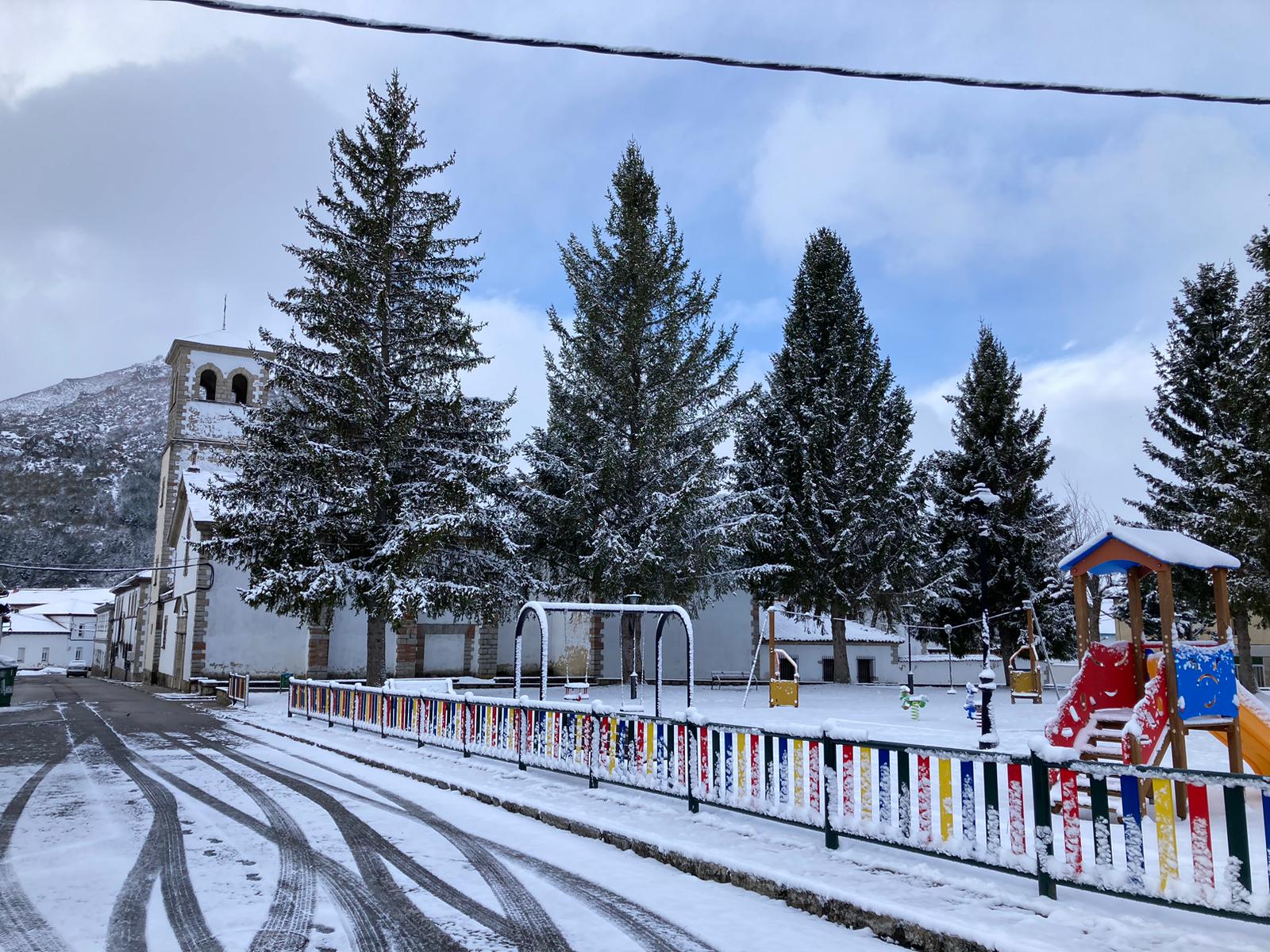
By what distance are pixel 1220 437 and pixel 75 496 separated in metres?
149

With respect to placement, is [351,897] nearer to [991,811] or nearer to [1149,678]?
[991,811]

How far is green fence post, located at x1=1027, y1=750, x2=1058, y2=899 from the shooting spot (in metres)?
5.80

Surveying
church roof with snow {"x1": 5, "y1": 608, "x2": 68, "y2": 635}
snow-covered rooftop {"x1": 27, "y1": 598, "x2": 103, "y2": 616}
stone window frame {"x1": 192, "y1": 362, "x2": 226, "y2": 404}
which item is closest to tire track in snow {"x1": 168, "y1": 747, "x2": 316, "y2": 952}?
stone window frame {"x1": 192, "y1": 362, "x2": 226, "y2": 404}

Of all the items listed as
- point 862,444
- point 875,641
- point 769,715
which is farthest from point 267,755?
point 875,641

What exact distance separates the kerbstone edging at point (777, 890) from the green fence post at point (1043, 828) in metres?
1.08

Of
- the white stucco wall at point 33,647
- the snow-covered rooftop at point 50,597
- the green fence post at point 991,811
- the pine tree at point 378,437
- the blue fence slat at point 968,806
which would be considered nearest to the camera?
A: the green fence post at point 991,811

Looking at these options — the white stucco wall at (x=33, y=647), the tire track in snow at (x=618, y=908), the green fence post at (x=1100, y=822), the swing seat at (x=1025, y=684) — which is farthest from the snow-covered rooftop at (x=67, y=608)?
the green fence post at (x=1100, y=822)

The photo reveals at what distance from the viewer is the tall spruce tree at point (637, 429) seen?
98.8 ft

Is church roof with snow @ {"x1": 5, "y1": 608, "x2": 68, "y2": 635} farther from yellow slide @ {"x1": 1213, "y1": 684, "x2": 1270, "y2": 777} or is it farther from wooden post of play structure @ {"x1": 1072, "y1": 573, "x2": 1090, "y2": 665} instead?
yellow slide @ {"x1": 1213, "y1": 684, "x2": 1270, "y2": 777}

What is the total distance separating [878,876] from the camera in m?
6.44

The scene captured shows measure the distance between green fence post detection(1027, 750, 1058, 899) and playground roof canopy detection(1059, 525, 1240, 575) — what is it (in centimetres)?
388

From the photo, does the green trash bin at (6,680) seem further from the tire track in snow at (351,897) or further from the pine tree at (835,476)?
the pine tree at (835,476)

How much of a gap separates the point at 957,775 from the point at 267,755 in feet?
41.2

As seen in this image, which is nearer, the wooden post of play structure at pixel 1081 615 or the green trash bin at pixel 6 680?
the wooden post of play structure at pixel 1081 615
